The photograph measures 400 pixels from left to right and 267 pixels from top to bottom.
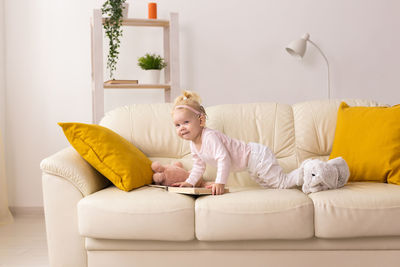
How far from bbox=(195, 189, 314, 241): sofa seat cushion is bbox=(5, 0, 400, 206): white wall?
2.02 metres

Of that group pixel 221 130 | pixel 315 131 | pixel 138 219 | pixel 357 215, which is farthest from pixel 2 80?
pixel 357 215

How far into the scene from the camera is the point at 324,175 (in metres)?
2.07

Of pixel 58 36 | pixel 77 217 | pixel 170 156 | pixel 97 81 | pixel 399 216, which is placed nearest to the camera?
pixel 399 216

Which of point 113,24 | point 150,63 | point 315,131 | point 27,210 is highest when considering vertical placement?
point 113,24

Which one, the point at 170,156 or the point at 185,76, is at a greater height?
the point at 185,76

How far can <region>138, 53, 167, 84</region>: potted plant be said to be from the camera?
11.7ft

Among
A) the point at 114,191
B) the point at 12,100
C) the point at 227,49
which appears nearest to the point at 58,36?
the point at 12,100

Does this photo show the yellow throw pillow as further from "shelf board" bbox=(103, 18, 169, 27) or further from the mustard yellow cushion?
"shelf board" bbox=(103, 18, 169, 27)

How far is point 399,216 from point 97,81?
7.66ft

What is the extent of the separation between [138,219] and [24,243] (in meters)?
1.40

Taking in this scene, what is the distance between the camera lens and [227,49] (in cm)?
385

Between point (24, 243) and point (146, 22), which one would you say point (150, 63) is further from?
point (24, 243)

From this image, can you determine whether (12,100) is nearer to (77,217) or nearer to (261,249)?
(77,217)

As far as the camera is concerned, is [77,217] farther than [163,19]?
No
